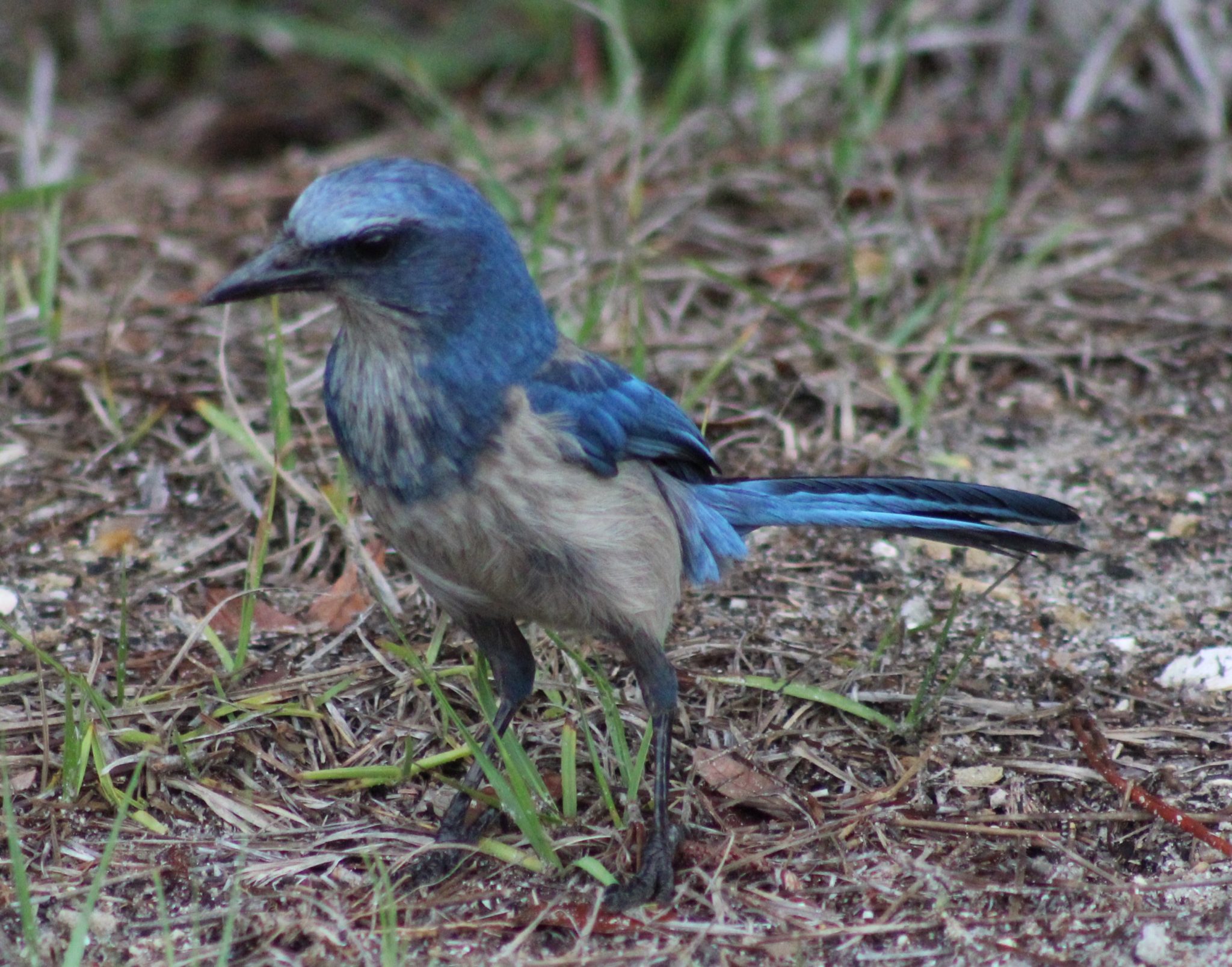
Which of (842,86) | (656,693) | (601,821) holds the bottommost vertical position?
(601,821)

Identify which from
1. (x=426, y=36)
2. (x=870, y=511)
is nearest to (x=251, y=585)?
(x=870, y=511)

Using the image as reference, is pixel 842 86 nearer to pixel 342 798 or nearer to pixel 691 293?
pixel 691 293

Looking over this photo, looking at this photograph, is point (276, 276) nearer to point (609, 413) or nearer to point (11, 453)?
point (609, 413)

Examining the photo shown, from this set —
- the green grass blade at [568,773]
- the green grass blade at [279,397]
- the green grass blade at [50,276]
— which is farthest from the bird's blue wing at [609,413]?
the green grass blade at [50,276]

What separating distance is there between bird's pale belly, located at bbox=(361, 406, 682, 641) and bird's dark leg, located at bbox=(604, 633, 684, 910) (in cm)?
6

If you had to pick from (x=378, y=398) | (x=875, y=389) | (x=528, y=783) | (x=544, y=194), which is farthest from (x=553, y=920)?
(x=544, y=194)

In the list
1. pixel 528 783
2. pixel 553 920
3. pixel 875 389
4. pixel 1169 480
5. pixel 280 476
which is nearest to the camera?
pixel 553 920

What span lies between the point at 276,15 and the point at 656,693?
4807 millimetres

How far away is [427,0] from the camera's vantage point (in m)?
7.41

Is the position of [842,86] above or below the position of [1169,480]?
above

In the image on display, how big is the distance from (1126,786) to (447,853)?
1.42 m

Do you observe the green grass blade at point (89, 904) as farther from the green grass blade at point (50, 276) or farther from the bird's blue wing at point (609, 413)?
the green grass blade at point (50, 276)

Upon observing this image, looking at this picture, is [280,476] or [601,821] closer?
[601,821]

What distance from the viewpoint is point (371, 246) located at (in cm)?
294
